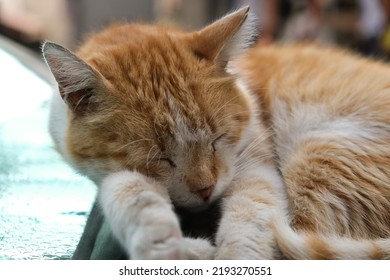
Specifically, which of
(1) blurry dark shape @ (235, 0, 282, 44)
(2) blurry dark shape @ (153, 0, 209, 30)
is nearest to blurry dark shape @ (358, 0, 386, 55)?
(1) blurry dark shape @ (235, 0, 282, 44)

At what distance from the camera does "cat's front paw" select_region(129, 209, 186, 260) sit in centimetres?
98

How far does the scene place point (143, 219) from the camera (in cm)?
102

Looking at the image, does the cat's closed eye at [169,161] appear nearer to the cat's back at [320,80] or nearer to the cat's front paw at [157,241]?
the cat's front paw at [157,241]

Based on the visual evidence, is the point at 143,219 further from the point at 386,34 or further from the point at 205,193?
the point at 386,34

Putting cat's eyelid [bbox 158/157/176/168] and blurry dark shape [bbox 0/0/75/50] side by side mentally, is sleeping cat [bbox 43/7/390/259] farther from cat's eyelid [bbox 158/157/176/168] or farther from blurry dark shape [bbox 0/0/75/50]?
blurry dark shape [bbox 0/0/75/50]

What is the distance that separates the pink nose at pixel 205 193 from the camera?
1183 mm

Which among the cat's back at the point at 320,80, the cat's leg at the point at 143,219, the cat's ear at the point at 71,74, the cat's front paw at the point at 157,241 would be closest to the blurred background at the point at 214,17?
the cat's back at the point at 320,80

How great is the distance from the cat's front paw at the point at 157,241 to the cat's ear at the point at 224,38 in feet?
1.55

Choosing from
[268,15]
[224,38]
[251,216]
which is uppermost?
[224,38]

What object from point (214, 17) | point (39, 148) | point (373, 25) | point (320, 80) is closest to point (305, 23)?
point (373, 25)

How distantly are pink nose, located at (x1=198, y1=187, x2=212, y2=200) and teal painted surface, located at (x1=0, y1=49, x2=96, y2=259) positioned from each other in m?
0.30

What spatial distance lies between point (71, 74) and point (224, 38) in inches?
14.5

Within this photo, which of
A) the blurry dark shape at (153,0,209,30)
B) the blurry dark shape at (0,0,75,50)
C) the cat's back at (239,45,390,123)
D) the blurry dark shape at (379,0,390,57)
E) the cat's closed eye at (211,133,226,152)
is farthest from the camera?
the blurry dark shape at (153,0,209,30)

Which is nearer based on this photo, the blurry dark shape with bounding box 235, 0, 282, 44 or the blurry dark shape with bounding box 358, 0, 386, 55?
the blurry dark shape with bounding box 358, 0, 386, 55
